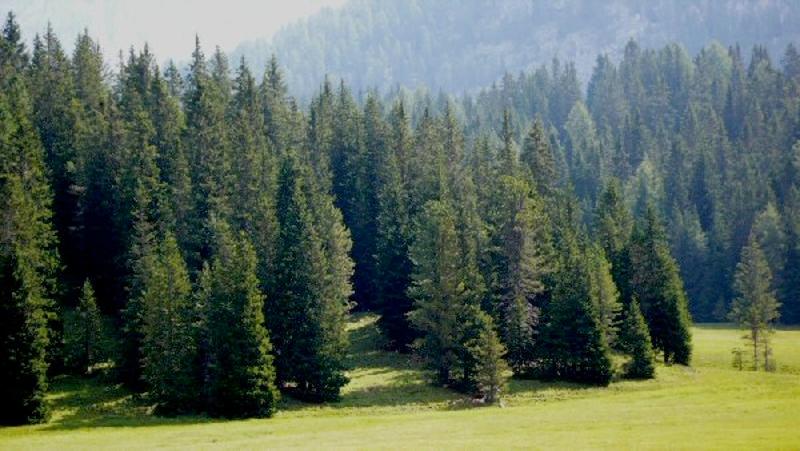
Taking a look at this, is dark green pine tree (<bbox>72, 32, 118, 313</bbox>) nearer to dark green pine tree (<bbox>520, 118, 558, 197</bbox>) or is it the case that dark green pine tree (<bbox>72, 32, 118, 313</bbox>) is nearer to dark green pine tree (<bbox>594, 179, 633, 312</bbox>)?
dark green pine tree (<bbox>520, 118, 558, 197</bbox>)

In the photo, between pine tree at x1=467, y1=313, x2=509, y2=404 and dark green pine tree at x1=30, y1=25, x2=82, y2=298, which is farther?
dark green pine tree at x1=30, y1=25, x2=82, y2=298

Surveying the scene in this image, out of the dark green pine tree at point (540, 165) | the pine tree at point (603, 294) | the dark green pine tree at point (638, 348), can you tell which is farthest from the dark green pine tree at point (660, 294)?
the dark green pine tree at point (540, 165)

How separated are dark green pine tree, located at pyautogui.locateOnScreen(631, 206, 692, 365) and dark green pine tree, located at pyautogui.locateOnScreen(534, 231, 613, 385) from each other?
960 centimetres

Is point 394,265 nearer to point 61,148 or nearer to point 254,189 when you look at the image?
point 254,189

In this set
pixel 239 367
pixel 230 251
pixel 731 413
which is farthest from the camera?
pixel 230 251

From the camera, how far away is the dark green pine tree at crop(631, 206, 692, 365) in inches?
3435

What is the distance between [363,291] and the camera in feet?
343

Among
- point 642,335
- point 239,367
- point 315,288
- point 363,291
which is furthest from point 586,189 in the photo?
point 239,367

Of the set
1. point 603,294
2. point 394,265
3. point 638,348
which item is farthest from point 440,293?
point 638,348

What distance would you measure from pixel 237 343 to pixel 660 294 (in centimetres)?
4489

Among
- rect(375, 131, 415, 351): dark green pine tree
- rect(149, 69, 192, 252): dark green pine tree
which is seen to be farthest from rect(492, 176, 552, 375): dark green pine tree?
rect(149, 69, 192, 252): dark green pine tree

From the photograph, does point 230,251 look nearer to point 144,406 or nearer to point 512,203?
point 144,406

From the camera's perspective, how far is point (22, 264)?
6506 centimetres

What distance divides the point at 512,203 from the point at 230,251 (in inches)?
1107
